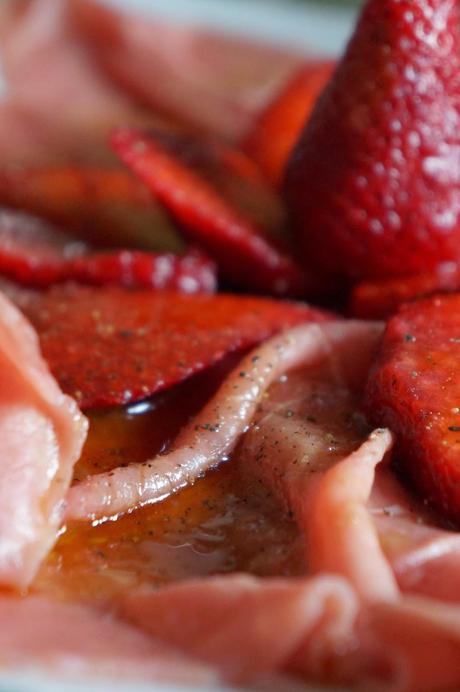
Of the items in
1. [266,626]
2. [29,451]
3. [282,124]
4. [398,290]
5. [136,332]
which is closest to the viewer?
[266,626]

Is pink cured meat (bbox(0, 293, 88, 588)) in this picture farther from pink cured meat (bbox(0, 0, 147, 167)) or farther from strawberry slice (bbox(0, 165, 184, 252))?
pink cured meat (bbox(0, 0, 147, 167))

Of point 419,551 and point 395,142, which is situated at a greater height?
point 395,142

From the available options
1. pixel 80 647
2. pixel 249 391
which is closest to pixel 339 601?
pixel 80 647

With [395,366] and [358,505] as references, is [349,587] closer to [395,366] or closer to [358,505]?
[358,505]

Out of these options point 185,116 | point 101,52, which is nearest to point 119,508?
point 185,116

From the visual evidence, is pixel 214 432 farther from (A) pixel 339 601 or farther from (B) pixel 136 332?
(A) pixel 339 601

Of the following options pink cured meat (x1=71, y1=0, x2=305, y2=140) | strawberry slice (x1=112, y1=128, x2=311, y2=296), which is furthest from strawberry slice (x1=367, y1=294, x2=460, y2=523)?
pink cured meat (x1=71, y1=0, x2=305, y2=140)
